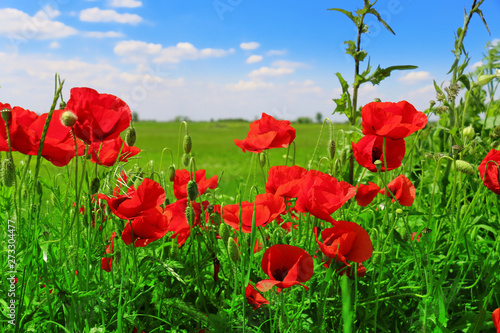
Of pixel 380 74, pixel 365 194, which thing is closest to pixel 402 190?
pixel 365 194

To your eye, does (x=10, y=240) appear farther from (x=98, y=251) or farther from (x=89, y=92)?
(x=89, y=92)

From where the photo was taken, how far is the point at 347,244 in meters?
0.83

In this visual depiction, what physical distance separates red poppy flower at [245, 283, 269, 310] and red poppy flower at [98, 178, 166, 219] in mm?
313

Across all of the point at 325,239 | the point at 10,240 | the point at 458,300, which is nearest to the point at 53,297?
the point at 10,240

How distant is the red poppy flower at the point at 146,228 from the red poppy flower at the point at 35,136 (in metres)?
0.21

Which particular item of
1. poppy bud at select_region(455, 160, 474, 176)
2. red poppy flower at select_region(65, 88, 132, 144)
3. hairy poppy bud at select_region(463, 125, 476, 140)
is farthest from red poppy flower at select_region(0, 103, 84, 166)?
hairy poppy bud at select_region(463, 125, 476, 140)

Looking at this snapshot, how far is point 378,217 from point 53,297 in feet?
3.60

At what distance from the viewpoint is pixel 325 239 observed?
858 mm

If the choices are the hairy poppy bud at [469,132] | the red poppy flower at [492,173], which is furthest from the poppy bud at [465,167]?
the hairy poppy bud at [469,132]

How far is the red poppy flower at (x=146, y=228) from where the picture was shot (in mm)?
983

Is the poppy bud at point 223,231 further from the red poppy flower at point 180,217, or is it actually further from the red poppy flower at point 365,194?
the red poppy flower at point 365,194

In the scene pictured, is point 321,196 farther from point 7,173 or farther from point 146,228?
point 7,173

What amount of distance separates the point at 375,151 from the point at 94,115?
0.72 meters

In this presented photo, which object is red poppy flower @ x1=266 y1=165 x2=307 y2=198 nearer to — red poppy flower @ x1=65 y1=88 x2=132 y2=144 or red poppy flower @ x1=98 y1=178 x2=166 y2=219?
red poppy flower @ x1=98 y1=178 x2=166 y2=219
